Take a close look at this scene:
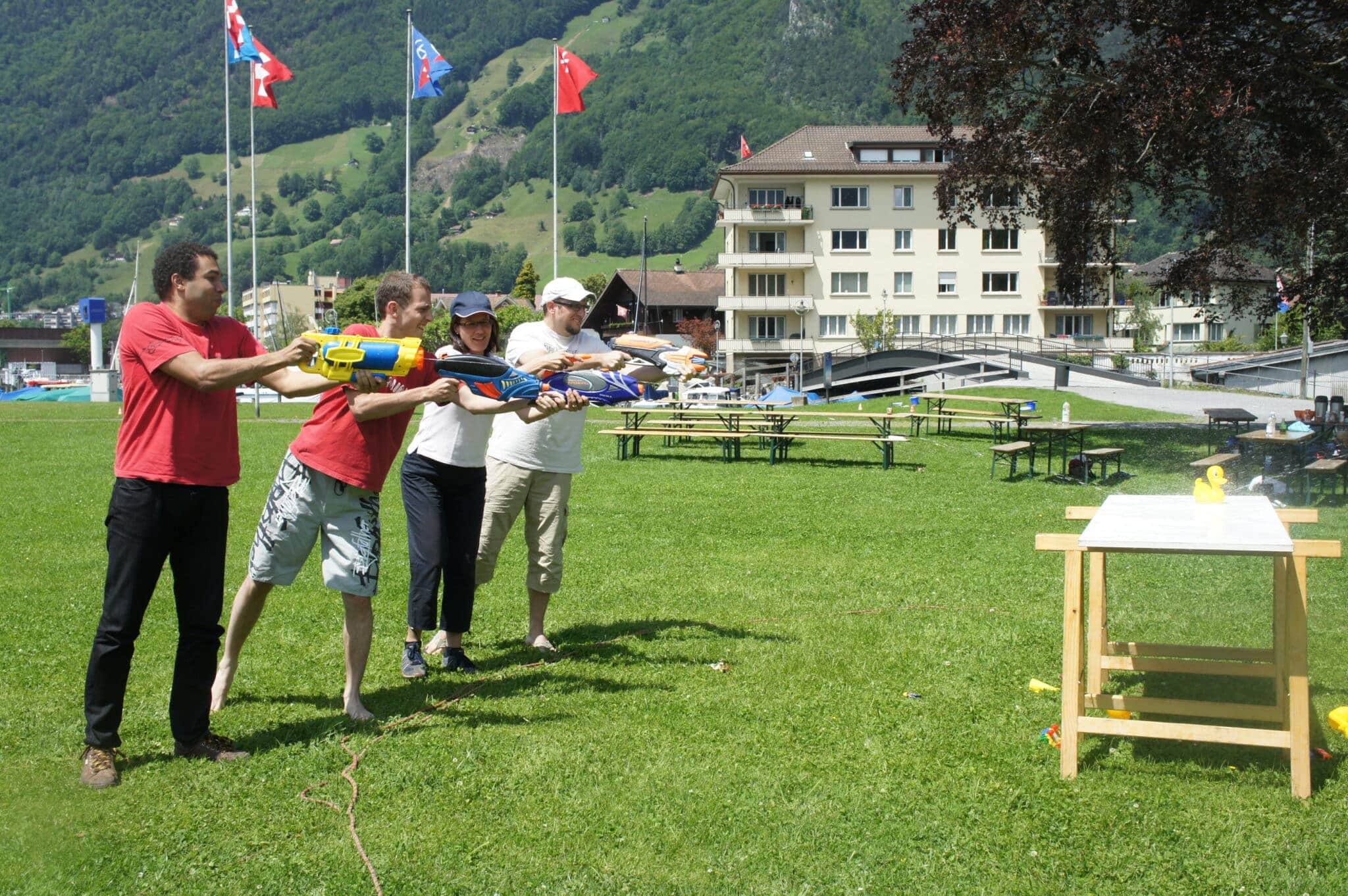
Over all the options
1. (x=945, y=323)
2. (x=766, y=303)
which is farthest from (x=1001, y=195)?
(x=945, y=323)

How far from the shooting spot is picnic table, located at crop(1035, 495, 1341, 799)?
178 inches

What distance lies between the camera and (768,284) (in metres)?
65.4

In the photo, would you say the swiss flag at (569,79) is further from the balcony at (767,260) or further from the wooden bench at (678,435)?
the balcony at (767,260)

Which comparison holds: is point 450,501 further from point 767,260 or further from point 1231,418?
point 767,260

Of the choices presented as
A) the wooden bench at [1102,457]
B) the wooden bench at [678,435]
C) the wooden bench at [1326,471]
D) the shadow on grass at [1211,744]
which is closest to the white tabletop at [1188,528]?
the shadow on grass at [1211,744]

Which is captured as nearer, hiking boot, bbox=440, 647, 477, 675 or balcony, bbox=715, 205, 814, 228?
hiking boot, bbox=440, 647, 477, 675

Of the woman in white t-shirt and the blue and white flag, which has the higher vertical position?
the blue and white flag

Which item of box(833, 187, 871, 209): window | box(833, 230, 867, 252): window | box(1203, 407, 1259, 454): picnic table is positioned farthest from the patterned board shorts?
box(833, 187, 871, 209): window

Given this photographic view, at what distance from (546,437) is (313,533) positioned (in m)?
1.73

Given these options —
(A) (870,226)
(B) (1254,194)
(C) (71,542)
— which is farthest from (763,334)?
(C) (71,542)

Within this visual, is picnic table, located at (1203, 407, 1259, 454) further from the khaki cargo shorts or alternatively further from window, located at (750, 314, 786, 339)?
window, located at (750, 314, 786, 339)

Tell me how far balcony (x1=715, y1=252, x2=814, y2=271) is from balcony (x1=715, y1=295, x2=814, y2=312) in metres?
1.67

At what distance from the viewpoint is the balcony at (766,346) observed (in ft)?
213

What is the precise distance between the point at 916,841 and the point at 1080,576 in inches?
56.0
